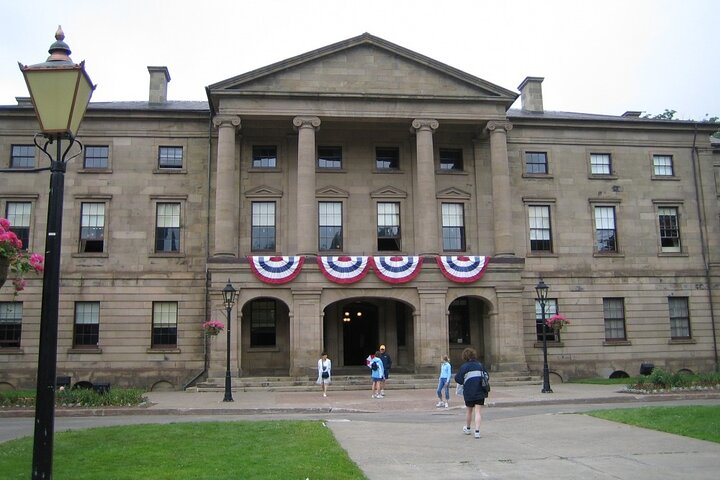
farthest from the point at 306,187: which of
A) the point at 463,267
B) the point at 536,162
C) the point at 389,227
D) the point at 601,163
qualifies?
the point at 601,163

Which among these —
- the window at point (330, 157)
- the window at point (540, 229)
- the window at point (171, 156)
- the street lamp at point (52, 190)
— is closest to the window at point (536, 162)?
the window at point (540, 229)

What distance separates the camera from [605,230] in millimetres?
39875

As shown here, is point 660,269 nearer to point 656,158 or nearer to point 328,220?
point 656,158

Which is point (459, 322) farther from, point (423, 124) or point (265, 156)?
point (265, 156)

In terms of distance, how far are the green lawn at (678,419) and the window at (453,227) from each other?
19.7m

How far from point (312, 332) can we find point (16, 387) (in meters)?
15.4

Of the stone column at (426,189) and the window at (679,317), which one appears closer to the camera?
the stone column at (426,189)

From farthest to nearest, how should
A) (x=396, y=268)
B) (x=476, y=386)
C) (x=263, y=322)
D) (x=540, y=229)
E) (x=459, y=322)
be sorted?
1. (x=540, y=229)
2. (x=459, y=322)
3. (x=263, y=322)
4. (x=396, y=268)
5. (x=476, y=386)

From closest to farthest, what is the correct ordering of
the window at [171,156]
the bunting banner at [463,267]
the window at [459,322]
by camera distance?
the bunting banner at [463,267], the window at [171,156], the window at [459,322]

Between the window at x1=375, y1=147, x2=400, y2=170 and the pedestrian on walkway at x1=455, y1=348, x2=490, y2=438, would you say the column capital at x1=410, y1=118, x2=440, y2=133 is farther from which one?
the pedestrian on walkway at x1=455, y1=348, x2=490, y2=438

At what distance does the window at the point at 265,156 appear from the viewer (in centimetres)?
3819

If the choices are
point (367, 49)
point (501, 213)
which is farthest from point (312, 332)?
point (367, 49)

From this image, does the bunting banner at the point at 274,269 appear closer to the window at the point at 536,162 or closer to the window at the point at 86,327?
the window at the point at 86,327

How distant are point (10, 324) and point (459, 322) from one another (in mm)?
23924
